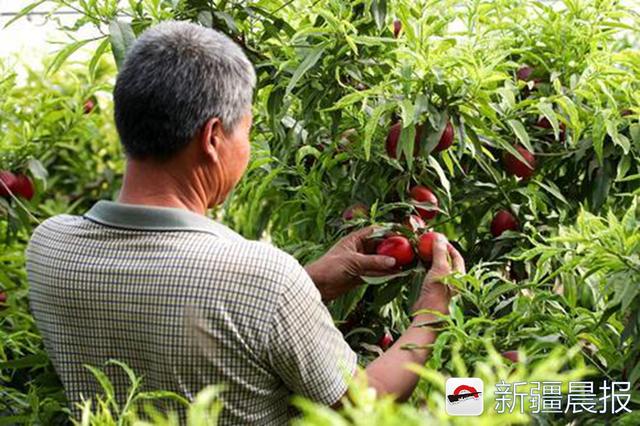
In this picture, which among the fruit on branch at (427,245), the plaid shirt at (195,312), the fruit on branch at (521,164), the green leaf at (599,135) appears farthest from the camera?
the fruit on branch at (521,164)

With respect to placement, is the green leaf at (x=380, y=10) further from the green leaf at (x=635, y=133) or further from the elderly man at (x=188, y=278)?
the green leaf at (x=635, y=133)

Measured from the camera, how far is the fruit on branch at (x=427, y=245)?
1.93 meters

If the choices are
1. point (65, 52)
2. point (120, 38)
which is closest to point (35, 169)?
point (65, 52)

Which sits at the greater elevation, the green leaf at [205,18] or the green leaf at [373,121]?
the green leaf at [205,18]

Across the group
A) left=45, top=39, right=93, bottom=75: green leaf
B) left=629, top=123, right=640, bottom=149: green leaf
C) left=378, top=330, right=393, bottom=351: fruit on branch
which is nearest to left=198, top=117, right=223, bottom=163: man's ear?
left=45, top=39, right=93, bottom=75: green leaf

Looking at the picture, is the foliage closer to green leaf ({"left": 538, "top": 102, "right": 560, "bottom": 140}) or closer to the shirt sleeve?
green leaf ({"left": 538, "top": 102, "right": 560, "bottom": 140})

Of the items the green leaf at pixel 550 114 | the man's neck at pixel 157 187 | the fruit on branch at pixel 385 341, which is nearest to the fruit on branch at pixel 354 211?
the fruit on branch at pixel 385 341

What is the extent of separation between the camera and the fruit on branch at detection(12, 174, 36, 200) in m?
2.64

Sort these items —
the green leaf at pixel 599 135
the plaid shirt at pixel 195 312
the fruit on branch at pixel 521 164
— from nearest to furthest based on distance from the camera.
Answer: the plaid shirt at pixel 195 312 → the green leaf at pixel 599 135 → the fruit on branch at pixel 521 164

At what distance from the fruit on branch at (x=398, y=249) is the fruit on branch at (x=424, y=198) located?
0.42 feet

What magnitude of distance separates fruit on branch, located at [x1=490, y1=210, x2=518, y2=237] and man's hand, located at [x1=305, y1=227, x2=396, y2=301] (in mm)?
348

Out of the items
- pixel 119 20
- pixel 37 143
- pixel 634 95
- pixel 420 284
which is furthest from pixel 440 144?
pixel 37 143

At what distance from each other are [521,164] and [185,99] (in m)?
0.80

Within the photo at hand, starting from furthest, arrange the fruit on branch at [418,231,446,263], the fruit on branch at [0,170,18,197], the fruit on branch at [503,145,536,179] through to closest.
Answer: the fruit on branch at [0,170,18,197] → the fruit on branch at [503,145,536,179] → the fruit on branch at [418,231,446,263]
